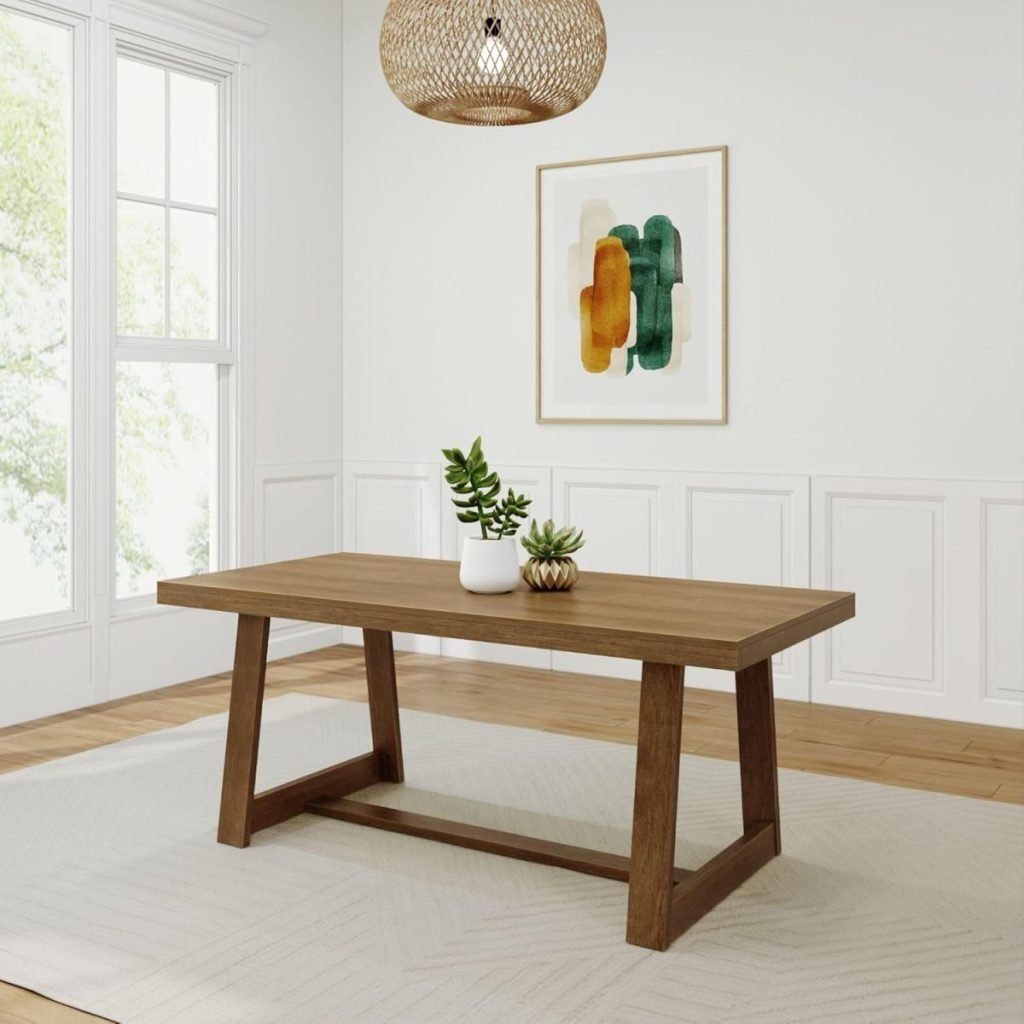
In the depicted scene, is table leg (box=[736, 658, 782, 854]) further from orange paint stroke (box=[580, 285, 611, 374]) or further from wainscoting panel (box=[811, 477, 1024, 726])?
orange paint stroke (box=[580, 285, 611, 374])

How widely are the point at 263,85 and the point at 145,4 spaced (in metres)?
0.69

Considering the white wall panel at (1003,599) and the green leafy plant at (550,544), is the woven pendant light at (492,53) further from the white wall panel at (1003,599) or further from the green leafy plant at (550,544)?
the white wall panel at (1003,599)

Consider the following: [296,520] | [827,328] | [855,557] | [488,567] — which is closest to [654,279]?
[827,328]

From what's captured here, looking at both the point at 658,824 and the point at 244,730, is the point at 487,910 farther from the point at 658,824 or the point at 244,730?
the point at 244,730

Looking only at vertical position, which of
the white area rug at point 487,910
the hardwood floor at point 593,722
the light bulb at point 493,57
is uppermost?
the light bulb at point 493,57

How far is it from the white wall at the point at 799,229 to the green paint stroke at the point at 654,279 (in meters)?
0.25

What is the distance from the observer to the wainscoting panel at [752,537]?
484 cm

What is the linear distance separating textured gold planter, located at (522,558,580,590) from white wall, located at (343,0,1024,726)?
203 centimetres

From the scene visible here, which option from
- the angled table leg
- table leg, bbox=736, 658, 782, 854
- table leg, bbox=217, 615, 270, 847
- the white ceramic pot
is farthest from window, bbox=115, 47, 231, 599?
the angled table leg

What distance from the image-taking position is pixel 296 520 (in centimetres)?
571

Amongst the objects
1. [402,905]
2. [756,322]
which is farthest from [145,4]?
[402,905]

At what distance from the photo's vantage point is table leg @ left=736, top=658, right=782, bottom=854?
304cm

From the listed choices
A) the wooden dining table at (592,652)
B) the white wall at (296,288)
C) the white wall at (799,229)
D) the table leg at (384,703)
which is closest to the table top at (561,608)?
the wooden dining table at (592,652)

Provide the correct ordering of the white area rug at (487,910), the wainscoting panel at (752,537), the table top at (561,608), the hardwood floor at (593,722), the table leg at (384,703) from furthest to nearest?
the wainscoting panel at (752,537) < the hardwood floor at (593,722) < the table leg at (384,703) < the table top at (561,608) < the white area rug at (487,910)
